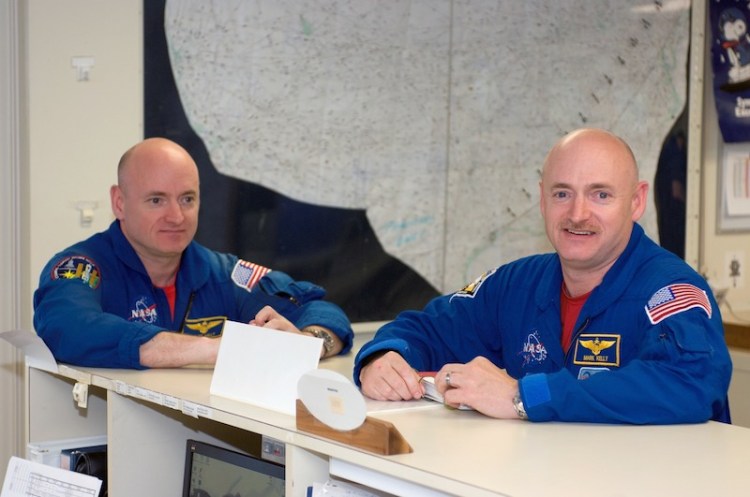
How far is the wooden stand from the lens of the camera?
5.36ft

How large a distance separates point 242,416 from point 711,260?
3.74 metres

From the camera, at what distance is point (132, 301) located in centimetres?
289

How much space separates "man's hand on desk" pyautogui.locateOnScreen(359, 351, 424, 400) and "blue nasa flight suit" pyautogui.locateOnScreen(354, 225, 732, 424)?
0.31 ft

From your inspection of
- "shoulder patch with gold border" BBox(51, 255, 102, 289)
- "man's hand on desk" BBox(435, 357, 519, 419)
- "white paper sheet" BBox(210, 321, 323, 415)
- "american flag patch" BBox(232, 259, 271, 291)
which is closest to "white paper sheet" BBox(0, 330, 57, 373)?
"shoulder patch with gold border" BBox(51, 255, 102, 289)

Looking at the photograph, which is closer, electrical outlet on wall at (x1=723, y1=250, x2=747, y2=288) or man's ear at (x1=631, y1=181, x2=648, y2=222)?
man's ear at (x1=631, y1=181, x2=648, y2=222)

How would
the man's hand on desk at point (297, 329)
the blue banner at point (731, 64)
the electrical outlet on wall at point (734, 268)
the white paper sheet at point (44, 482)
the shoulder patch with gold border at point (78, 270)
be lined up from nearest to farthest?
1. the white paper sheet at point (44, 482)
2. the man's hand on desk at point (297, 329)
3. the shoulder patch with gold border at point (78, 270)
4. the blue banner at point (731, 64)
5. the electrical outlet on wall at point (734, 268)

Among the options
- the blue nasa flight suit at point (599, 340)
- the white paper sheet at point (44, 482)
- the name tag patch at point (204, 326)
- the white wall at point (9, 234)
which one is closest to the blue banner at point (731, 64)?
the blue nasa flight suit at point (599, 340)

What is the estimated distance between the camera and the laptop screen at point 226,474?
84.2 inches

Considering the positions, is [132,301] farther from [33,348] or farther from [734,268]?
[734,268]

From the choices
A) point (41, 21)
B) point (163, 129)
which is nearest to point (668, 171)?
point (163, 129)

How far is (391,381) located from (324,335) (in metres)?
0.65

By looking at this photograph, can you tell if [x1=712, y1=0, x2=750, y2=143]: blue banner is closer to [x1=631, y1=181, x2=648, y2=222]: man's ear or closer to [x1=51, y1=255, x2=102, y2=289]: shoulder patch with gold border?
[x1=631, y1=181, x2=648, y2=222]: man's ear

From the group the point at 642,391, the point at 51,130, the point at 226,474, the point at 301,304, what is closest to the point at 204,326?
the point at 301,304

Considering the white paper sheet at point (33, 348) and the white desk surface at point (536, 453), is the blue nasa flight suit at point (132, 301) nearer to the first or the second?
the white paper sheet at point (33, 348)
